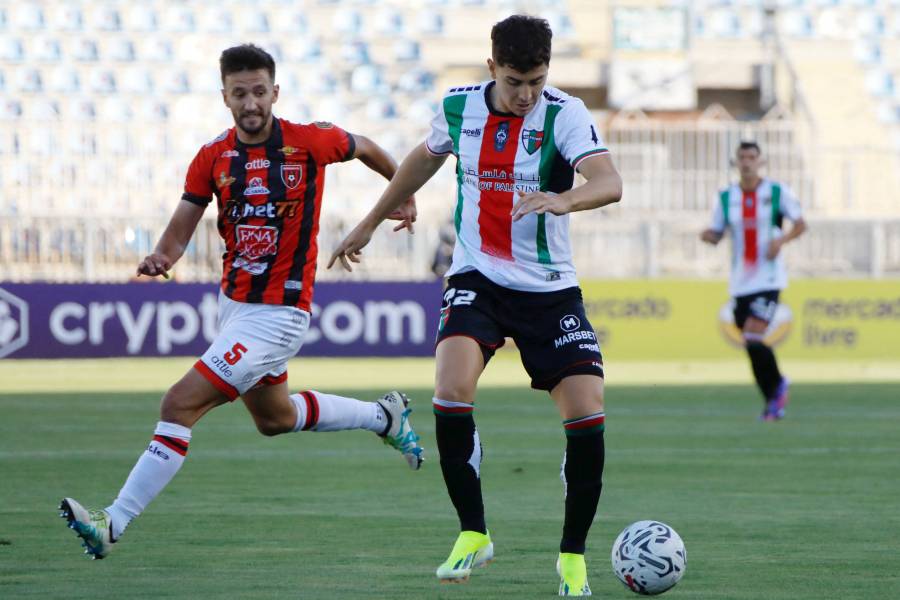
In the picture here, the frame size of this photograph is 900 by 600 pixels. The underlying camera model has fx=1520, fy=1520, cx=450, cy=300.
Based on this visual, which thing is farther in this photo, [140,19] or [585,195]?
[140,19]

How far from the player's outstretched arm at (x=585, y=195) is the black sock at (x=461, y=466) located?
33.4 inches

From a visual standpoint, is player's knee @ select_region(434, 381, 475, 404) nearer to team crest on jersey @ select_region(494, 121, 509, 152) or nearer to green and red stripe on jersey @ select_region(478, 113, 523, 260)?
green and red stripe on jersey @ select_region(478, 113, 523, 260)

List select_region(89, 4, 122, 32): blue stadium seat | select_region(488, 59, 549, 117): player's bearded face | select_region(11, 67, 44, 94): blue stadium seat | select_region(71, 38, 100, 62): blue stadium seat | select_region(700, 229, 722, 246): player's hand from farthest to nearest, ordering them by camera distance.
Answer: select_region(89, 4, 122, 32): blue stadium seat
select_region(71, 38, 100, 62): blue stadium seat
select_region(11, 67, 44, 94): blue stadium seat
select_region(700, 229, 722, 246): player's hand
select_region(488, 59, 549, 117): player's bearded face

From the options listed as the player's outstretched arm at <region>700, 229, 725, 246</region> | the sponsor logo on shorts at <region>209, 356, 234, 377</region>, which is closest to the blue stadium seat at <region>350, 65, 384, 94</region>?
the player's outstretched arm at <region>700, 229, 725, 246</region>

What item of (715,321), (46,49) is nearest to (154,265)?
(715,321)

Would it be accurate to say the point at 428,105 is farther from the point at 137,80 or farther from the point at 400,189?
the point at 400,189

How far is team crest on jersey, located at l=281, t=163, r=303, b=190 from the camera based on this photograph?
6496 millimetres

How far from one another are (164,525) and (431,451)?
3570 mm

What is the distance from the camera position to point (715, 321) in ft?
68.2

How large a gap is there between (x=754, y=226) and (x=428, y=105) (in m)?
16.3

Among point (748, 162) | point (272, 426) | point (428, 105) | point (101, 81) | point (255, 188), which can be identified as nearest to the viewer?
point (255, 188)

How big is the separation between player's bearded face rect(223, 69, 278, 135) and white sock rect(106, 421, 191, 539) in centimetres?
132

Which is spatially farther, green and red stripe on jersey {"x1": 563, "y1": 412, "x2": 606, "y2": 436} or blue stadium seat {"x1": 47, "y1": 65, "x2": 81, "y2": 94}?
blue stadium seat {"x1": 47, "y1": 65, "x2": 81, "y2": 94}

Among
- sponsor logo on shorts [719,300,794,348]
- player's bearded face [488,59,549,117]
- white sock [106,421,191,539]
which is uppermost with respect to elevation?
player's bearded face [488,59,549,117]
